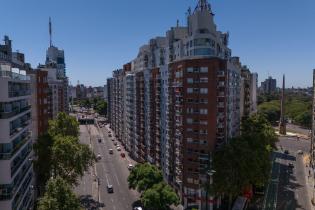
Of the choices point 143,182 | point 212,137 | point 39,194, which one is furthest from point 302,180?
point 39,194

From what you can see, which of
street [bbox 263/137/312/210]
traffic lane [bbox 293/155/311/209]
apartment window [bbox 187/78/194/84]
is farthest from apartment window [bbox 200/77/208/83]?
traffic lane [bbox 293/155/311/209]

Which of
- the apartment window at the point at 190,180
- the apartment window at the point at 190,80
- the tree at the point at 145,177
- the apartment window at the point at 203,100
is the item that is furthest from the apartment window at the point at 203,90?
the tree at the point at 145,177

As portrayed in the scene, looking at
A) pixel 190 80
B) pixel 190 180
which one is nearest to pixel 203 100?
pixel 190 80

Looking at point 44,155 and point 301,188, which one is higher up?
point 44,155

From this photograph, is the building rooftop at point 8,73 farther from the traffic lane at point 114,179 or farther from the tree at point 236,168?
the tree at point 236,168

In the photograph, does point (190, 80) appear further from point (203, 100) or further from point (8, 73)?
point (8, 73)

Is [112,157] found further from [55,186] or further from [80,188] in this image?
[55,186]

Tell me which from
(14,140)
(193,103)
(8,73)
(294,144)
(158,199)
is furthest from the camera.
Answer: (294,144)
